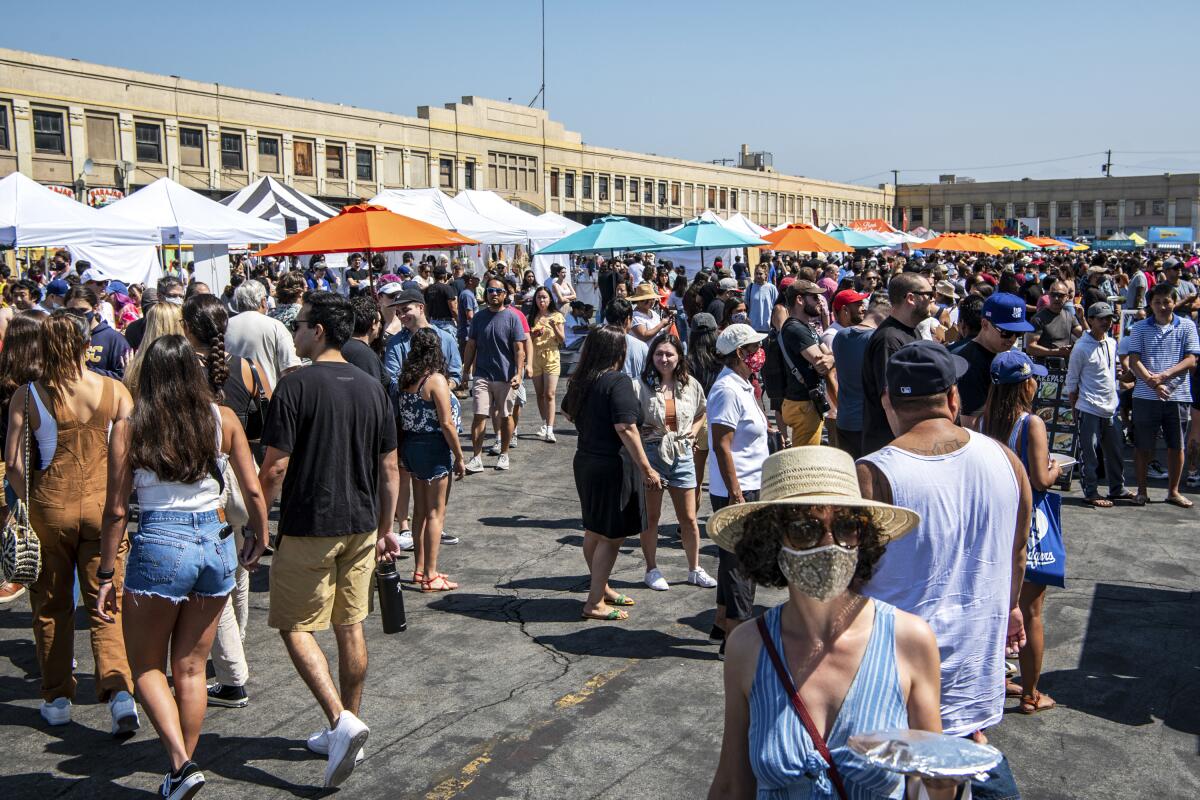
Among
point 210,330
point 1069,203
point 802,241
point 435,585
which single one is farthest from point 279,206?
point 1069,203

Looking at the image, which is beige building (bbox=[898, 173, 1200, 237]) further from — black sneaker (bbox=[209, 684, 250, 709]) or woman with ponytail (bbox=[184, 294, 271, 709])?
black sneaker (bbox=[209, 684, 250, 709])

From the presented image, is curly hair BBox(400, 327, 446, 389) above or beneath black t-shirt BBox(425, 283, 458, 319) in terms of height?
beneath

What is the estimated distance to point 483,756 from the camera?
437 centimetres

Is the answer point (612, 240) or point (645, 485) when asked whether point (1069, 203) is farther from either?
point (645, 485)

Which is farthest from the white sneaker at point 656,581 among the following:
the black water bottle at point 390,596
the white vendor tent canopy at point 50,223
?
the white vendor tent canopy at point 50,223

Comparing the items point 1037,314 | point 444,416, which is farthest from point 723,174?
point 444,416

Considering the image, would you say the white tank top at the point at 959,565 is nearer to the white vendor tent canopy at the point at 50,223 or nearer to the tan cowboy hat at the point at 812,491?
the tan cowboy hat at the point at 812,491

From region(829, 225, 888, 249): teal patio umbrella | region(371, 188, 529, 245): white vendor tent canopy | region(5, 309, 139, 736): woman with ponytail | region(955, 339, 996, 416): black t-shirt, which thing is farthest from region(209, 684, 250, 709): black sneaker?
region(829, 225, 888, 249): teal patio umbrella

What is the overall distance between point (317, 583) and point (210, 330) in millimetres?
1780

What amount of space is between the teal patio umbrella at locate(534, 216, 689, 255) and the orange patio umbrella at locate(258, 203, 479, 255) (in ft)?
16.0

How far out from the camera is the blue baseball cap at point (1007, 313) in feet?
17.4

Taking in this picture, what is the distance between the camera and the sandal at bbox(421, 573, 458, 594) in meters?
6.59

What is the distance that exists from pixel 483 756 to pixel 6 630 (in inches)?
134

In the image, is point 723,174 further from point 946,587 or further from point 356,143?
point 946,587
